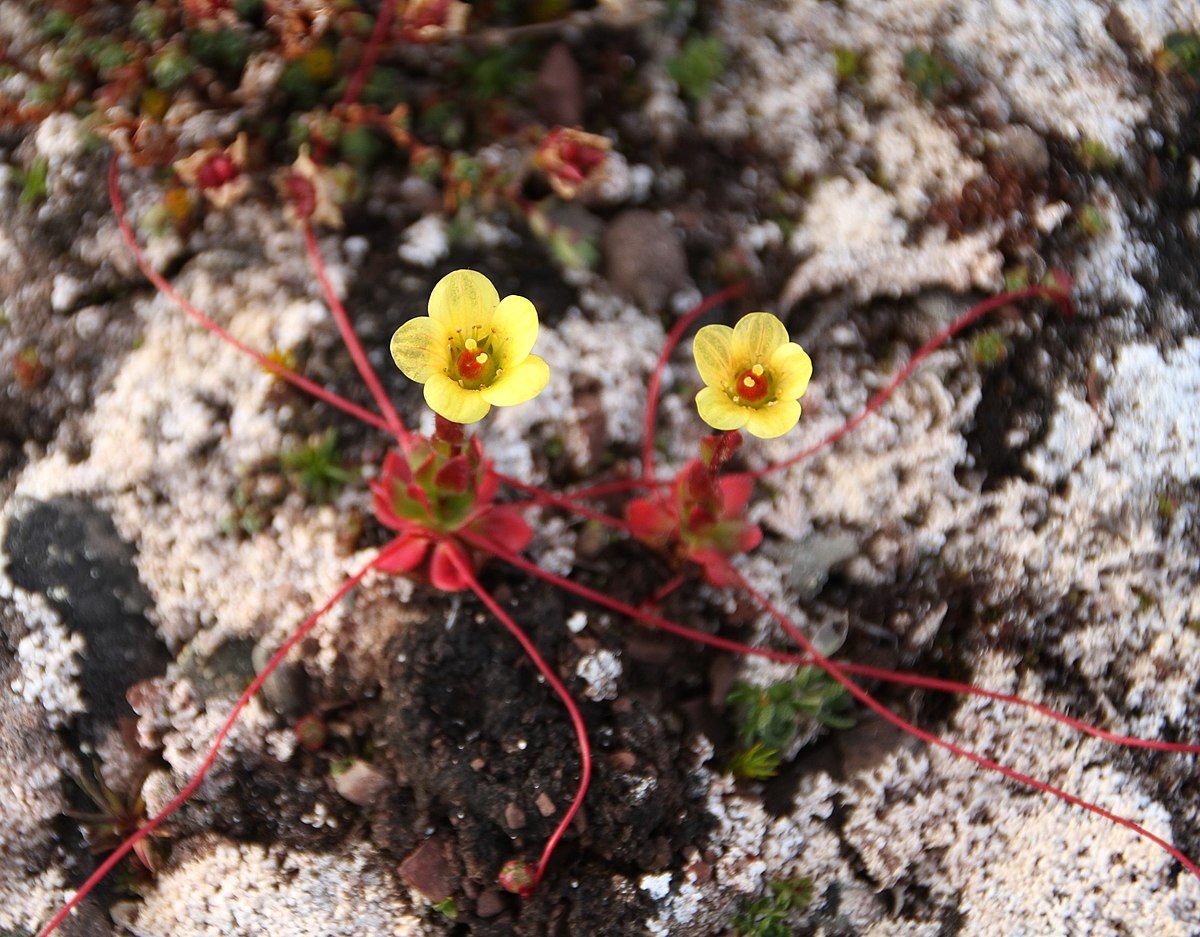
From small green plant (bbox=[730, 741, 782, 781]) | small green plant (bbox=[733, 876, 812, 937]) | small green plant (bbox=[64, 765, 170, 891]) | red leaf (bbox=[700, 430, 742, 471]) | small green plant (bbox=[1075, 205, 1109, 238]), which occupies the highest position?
red leaf (bbox=[700, 430, 742, 471])

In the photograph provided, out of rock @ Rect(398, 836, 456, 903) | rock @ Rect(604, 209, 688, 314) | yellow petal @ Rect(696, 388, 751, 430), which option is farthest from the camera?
rock @ Rect(604, 209, 688, 314)

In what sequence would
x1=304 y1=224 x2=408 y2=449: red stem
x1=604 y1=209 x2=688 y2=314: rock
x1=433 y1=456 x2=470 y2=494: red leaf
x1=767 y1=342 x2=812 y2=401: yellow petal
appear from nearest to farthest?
x1=767 y1=342 x2=812 y2=401: yellow petal
x1=433 y1=456 x2=470 y2=494: red leaf
x1=304 y1=224 x2=408 y2=449: red stem
x1=604 y1=209 x2=688 y2=314: rock

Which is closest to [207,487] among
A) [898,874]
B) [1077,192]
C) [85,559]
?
[85,559]

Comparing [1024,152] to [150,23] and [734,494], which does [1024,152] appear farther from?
[150,23]

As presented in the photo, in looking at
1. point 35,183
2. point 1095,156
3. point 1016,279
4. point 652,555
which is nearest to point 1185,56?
point 1095,156

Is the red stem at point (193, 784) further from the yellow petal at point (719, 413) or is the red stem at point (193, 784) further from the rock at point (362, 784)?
the yellow petal at point (719, 413)

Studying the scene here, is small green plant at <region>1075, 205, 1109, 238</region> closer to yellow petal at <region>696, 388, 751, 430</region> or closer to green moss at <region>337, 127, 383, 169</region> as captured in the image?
yellow petal at <region>696, 388, 751, 430</region>

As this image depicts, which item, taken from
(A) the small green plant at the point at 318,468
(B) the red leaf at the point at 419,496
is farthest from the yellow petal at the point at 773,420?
(A) the small green plant at the point at 318,468

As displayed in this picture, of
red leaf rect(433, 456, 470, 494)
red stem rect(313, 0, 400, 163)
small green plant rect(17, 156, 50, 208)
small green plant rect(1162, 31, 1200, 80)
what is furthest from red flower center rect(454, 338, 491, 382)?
small green plant rect(1162, 31, 1200, 80)
